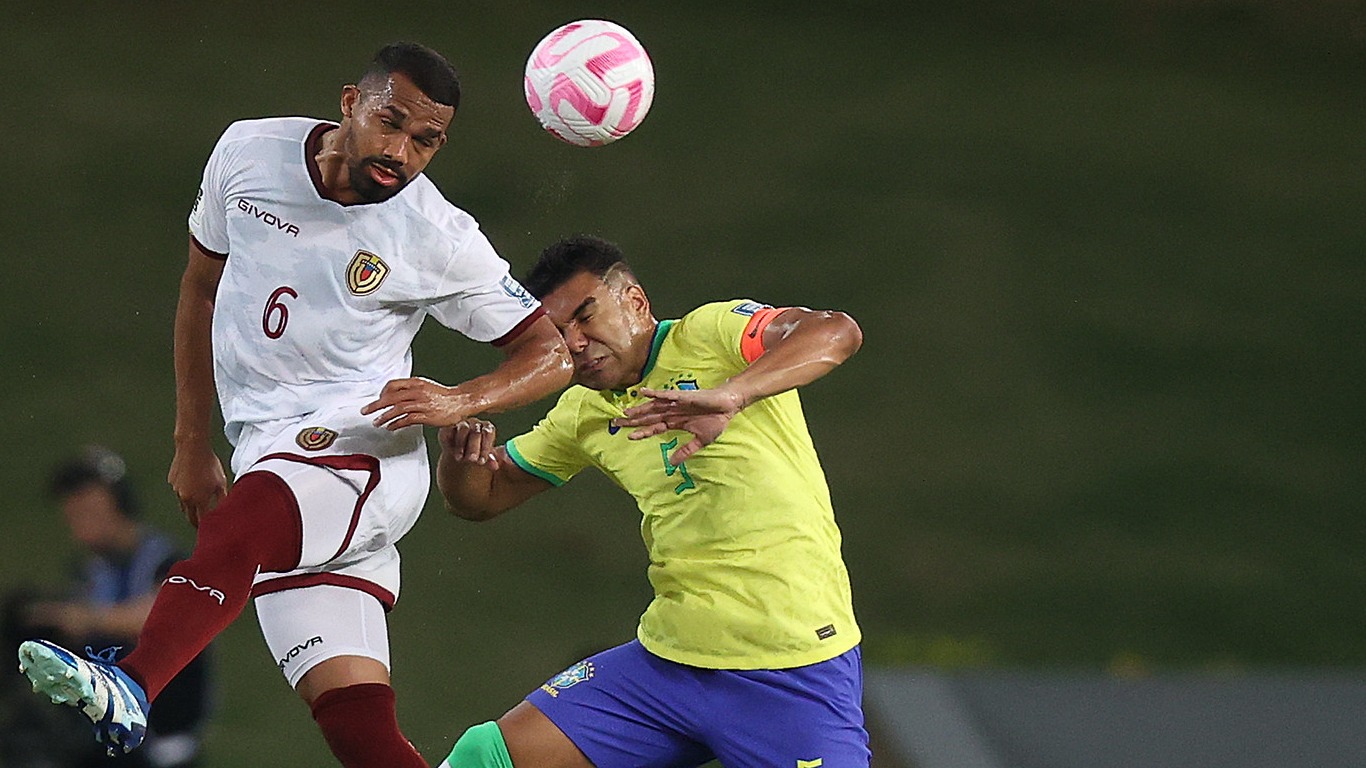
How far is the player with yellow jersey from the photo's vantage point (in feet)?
13.4

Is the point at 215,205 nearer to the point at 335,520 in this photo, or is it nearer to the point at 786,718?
the point at 335,520

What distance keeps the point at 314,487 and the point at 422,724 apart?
4.32m

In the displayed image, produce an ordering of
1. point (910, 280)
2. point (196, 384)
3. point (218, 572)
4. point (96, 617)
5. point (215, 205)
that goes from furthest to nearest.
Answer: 1. point (910, 280)
2. point (96, 617)
3. point (196, 384)
4. point (215, 205)
5. point (218, 572)

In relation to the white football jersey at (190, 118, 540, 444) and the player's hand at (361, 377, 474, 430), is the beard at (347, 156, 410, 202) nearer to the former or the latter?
the white football jersey at (190, 118, 540, 444)

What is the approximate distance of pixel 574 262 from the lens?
4.17 metres

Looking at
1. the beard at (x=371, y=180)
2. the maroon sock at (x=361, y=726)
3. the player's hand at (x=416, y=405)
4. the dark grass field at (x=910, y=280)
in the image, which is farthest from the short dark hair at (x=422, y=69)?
the dark grass field at (x=910, y=280)

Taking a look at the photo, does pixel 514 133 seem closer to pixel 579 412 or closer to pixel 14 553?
pixel 14 553

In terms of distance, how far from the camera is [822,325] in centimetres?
392

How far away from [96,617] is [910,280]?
256 inches

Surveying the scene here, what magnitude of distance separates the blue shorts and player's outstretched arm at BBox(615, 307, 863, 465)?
596 millimetres

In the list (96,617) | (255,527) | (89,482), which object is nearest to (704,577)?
(255,527)

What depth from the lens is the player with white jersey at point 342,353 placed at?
12.3 ft

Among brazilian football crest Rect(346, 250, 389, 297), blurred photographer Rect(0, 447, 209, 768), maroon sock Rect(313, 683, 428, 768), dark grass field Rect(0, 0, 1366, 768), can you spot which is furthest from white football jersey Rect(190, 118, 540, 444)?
dark grass field Rect(0, 0, 1366, 768)

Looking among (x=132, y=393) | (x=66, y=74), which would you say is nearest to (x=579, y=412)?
(x=132, y=393)
